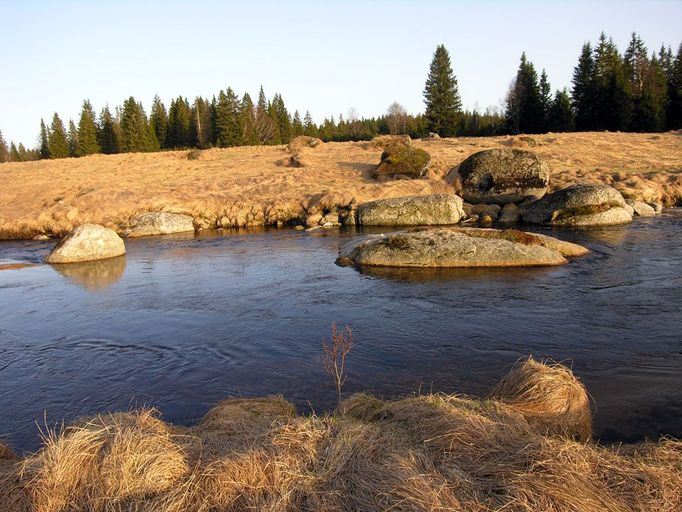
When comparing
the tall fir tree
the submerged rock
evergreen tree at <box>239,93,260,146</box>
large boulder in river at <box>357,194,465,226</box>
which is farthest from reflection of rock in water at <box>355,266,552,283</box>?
the tall fir tree

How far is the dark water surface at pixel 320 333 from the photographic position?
6633 mm

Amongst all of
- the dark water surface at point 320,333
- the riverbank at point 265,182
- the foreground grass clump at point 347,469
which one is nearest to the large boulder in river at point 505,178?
the riverbank at point 265,182

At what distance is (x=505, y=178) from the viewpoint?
23250mm

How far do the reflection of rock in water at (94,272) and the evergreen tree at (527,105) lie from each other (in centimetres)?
4941

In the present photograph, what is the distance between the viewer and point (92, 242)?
1734cm

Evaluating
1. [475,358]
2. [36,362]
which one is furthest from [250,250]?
[475,358]

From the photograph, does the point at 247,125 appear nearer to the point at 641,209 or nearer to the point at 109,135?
the point at 109,135

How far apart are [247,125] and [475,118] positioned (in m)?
32.7

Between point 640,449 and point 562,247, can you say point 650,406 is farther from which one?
point 562,247

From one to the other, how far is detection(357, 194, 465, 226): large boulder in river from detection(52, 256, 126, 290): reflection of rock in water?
10.8 m

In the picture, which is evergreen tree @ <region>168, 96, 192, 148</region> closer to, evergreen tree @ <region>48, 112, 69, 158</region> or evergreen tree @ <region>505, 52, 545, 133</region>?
evergreen tree @ <region>48, 112, 69, 158</region>

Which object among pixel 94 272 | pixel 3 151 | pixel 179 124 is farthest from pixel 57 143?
pixel 94 272

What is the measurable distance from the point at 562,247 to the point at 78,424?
13020 millimetres

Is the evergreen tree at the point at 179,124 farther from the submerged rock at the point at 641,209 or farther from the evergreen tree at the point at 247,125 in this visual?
the submerged rock at the point at 641,209
